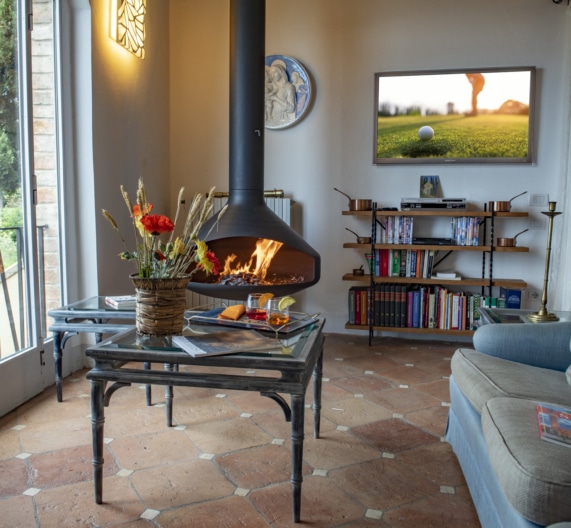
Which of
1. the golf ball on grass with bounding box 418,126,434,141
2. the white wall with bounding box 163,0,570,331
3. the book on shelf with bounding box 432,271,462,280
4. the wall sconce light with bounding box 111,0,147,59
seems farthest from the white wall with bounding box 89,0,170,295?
the book on shelf with bounding box 432,271,462,280

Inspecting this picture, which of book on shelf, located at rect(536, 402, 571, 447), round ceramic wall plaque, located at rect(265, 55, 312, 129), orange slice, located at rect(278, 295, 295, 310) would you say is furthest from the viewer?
round ceramic wall plaque, located at rect(265, 55, 312, 129)

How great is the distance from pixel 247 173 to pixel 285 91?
3.40 feet

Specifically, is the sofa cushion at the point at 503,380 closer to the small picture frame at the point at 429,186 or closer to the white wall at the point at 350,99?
the small picture frame at the point at 429,186

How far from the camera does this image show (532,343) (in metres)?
2.29

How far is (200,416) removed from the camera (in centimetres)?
273

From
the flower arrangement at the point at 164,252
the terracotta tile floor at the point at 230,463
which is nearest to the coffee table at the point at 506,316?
the terracotta tile floor at the point at 230,463

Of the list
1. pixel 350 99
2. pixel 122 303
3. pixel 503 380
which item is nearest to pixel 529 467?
pixel 503 380

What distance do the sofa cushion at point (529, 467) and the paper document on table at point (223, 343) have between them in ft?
2.41

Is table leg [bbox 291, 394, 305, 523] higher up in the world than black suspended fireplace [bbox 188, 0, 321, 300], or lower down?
lower down

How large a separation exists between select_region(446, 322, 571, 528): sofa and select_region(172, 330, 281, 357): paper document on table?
74 cm

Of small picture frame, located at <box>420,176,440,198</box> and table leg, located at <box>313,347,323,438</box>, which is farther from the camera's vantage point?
small picture frame, located at <box>420,176,440,198</box>

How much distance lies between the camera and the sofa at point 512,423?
1333mm

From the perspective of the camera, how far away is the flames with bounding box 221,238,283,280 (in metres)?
3.96

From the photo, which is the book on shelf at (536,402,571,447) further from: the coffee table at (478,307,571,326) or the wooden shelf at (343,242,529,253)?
the wooden shelf at (343,242,529,253)
